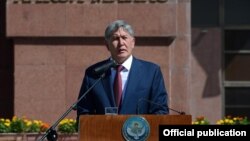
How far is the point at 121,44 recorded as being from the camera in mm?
7301

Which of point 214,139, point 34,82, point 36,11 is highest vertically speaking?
point 36,11

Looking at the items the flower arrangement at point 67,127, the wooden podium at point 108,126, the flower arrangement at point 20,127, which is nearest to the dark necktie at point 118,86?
the wooden podium at point 108,126

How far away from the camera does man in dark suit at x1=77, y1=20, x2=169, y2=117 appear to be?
734cm

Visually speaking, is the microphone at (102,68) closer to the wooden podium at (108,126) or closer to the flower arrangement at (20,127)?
the wooden podium at (108,126)

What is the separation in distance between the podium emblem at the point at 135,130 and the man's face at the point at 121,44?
0.91m

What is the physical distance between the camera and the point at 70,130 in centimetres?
1230

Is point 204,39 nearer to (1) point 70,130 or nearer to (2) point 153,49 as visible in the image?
(2) point 153,49

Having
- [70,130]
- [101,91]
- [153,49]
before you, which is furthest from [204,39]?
[101,91]

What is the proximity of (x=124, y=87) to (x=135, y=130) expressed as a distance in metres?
1.05

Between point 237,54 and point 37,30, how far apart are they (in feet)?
14.6

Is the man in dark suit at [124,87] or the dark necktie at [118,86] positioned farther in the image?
the dark necktie at [118,86]

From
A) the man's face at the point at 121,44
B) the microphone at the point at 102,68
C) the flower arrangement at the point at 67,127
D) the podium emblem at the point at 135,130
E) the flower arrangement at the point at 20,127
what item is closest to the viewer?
the podium emblem at the point at 135,130

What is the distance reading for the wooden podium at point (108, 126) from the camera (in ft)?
21.5

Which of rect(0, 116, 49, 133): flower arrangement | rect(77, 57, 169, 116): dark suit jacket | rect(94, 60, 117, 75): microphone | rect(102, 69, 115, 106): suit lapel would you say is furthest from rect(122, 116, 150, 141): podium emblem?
rect(0, 116, 49, 133): flower arrangement
